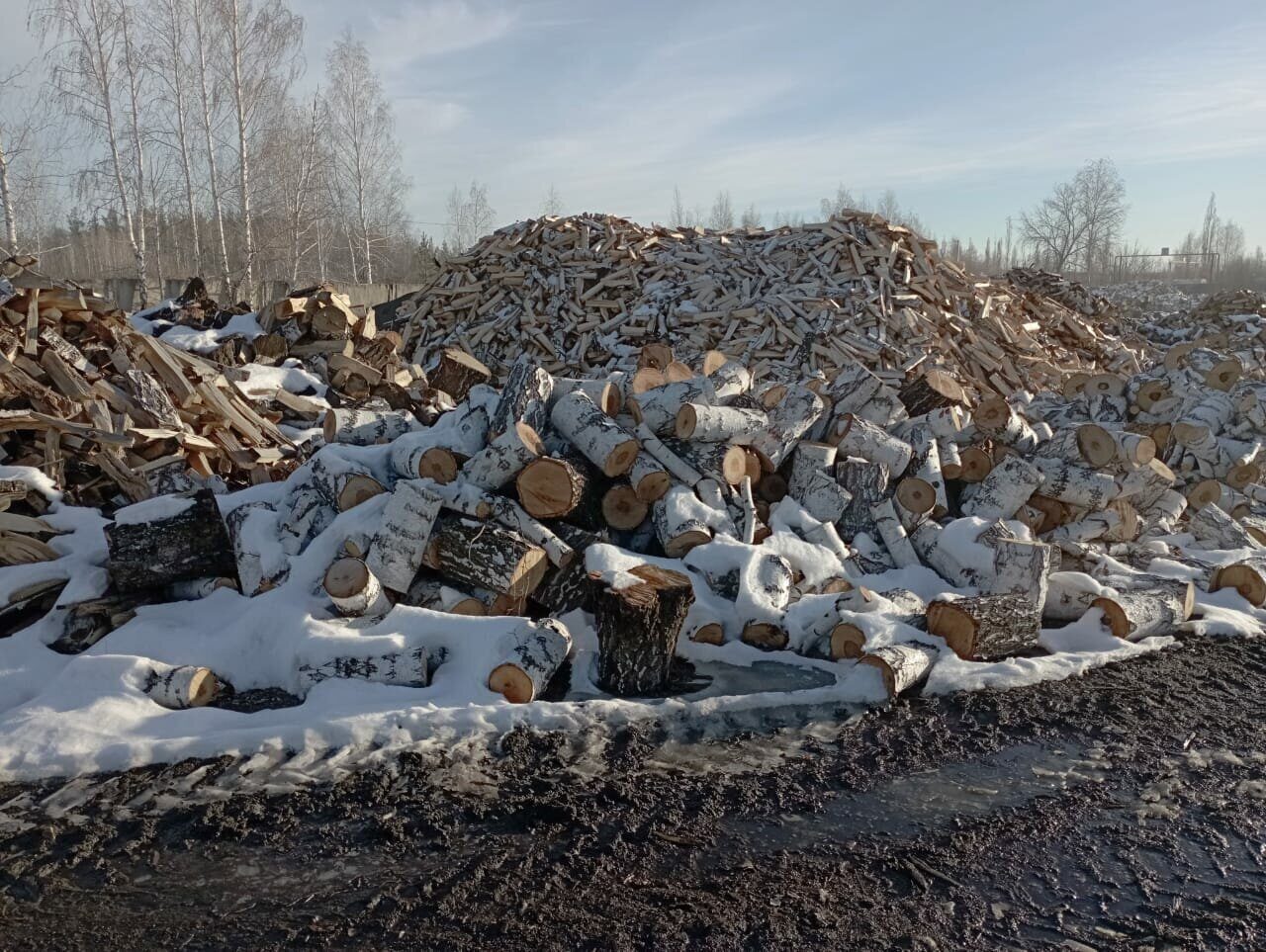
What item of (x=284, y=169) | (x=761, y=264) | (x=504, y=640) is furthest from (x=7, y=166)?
(x=504, y=640)

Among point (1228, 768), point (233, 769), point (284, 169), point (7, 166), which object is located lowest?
point (1228, 768)

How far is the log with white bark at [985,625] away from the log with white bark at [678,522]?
1472mm

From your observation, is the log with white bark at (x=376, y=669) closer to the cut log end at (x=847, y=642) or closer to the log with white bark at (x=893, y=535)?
the cut log end at (x=847, y=642)

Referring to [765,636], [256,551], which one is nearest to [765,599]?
[765,636]

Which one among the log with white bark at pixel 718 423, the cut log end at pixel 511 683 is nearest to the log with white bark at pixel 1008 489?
the log with white bark at pixel 718 423

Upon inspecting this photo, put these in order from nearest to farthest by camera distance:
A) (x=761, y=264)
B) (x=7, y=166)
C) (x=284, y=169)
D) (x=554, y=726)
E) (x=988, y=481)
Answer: (x=554, y=726), (x=988, y=481), (x=761, y=264), (x=7, y=166), (x=284, y=169)

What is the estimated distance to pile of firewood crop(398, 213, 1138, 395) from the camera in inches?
492

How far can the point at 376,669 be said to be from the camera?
4.36 meters

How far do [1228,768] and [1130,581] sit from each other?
2221 millimetres

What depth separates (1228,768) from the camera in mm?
3838

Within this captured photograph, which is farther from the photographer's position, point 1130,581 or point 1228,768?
point 1130,581

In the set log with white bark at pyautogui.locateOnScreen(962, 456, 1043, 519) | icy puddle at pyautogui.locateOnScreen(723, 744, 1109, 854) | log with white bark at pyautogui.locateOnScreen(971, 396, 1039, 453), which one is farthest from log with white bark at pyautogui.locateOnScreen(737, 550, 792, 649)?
log with white bark at pyautogui.locateOnScreen(971, 396, 1039, 453)

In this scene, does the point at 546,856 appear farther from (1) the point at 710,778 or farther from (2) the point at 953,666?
(2) the point at 953,666

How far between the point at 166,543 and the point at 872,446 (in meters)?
4.68
